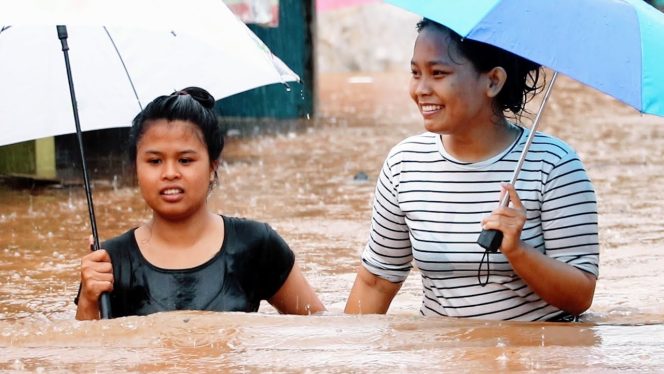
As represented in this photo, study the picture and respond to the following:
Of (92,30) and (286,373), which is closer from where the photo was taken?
(286,373)

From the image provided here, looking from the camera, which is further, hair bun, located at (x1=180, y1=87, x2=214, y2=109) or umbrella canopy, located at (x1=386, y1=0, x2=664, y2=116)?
hair bun, located at (x1=180, y1=87, x2=214, y2=109)

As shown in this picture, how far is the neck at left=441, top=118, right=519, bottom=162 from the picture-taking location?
4.13 meters

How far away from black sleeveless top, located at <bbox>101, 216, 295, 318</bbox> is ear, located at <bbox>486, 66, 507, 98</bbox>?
2.93 ft

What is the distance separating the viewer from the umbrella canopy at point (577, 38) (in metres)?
3.67

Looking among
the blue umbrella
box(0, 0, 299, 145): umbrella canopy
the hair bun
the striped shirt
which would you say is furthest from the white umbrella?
the blue umbrella

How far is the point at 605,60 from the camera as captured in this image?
3713 millimetres

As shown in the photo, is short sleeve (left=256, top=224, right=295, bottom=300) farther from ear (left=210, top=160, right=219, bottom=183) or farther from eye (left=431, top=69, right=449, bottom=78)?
eye (left=431, top=69, right=449, bottom=78)

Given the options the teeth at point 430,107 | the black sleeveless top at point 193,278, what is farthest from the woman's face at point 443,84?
the black sleeveless top at point 193,278

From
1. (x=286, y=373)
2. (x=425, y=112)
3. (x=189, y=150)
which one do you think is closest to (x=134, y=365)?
(x=286, y=373)

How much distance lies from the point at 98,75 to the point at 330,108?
11.0 m

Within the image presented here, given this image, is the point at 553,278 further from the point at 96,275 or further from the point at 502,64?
the point at 96,275

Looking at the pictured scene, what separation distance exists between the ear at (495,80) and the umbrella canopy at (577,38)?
1.22 ft

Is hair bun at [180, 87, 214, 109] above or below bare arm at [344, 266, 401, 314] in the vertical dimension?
above

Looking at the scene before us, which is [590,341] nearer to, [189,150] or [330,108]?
[189,150]
